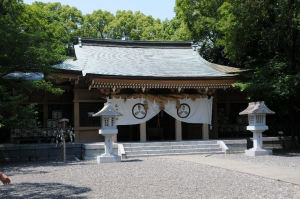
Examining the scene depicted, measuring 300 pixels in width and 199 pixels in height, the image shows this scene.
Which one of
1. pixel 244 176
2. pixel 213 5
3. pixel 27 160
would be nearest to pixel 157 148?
pixel 27 160

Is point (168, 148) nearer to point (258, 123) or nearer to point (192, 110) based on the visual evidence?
point (192, 110)

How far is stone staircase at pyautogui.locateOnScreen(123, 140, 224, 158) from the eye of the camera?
14.1 m

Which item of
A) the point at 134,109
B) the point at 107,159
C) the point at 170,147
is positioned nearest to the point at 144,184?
the point at 107,159

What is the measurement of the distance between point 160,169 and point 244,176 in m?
2.56

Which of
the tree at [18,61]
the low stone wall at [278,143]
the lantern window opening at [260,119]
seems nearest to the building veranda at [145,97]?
the low stone wall at [278,143]

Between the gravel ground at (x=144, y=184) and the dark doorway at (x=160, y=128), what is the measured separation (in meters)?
7.77

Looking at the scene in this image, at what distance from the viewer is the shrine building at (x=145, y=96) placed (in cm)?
1528

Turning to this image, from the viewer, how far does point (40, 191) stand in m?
7.02

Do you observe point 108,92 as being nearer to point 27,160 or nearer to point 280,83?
point 27,160

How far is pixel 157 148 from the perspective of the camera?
14.6 m

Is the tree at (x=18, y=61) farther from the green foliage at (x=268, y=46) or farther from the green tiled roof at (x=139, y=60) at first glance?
the green foliage at (x=268, y=46)

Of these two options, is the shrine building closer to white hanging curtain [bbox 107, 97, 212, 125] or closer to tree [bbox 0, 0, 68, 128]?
white hanging curtain [bbox 107, 97, 212, 125]

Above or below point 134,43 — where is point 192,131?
below

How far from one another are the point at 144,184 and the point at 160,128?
10.5m
